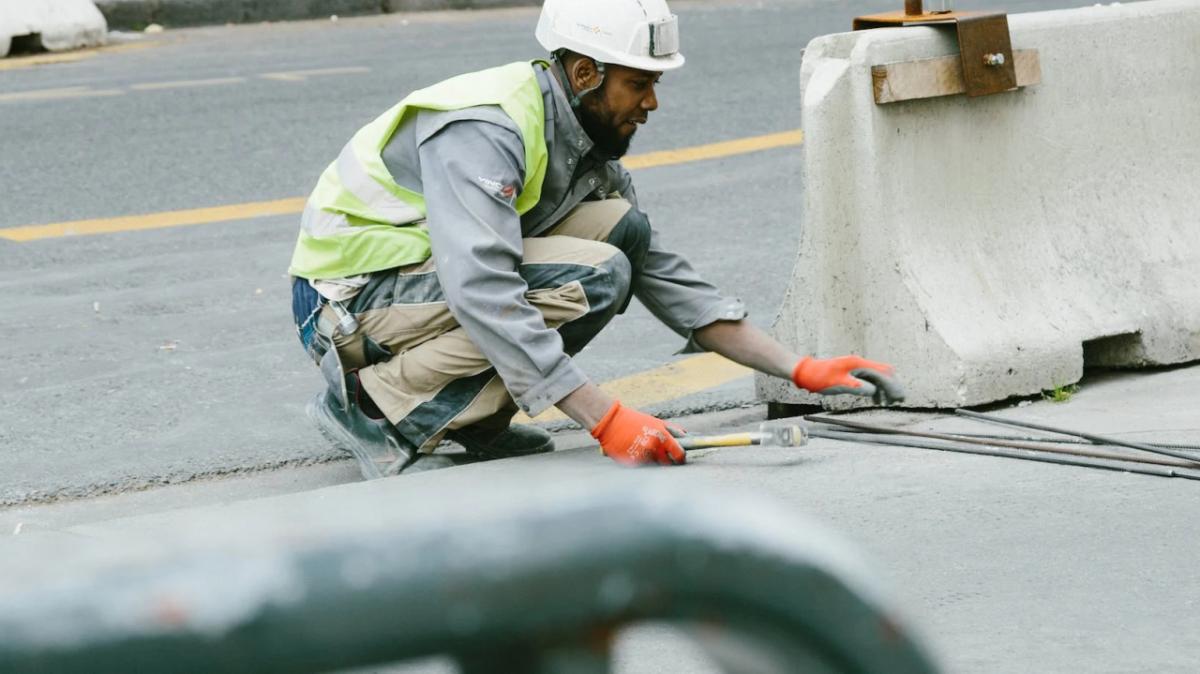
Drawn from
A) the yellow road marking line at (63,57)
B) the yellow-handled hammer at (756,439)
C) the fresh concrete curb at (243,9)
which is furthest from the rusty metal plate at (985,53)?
the fresh concrete curb at (243,9)

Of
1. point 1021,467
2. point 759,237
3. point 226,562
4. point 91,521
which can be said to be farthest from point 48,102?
point 226,562

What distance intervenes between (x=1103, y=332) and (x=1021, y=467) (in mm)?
911

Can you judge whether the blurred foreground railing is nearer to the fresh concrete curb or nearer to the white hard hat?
the white hard hat

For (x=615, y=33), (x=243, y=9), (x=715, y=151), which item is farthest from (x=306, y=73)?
(x=615, y=33)

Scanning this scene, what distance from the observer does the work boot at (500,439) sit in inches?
168

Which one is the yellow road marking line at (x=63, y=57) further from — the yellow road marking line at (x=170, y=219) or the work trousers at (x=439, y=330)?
the work trousers at (x=439, y=330)

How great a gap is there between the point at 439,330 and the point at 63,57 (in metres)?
8.65

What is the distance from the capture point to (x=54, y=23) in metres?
12.2

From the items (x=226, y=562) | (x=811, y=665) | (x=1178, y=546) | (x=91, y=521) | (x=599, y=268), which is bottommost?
(x=1178, y=546)

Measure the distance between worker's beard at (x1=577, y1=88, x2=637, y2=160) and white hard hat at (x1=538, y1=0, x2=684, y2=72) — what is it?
4.7 inches

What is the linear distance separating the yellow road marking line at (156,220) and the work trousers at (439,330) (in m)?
3.12

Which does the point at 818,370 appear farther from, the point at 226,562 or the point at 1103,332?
the point at 226,562

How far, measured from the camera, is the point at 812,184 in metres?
4.54

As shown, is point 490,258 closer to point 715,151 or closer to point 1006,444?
point 1006,444
